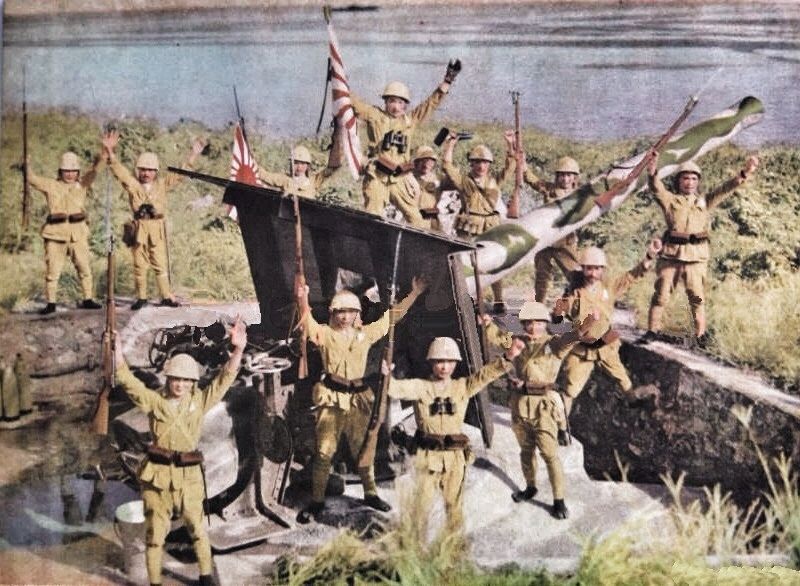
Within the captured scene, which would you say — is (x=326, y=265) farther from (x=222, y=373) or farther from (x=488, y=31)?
(x=488, y=31)

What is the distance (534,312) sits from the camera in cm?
549

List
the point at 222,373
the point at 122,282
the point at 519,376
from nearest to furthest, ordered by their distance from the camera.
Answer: the point at 222,373, the point at 519,376, the point at 122,282

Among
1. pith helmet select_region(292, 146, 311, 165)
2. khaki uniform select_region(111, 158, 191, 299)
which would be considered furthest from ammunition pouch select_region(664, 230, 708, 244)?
khaki uniform select_region(111, 158, 191, 299)

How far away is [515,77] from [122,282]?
→ 10.7ft

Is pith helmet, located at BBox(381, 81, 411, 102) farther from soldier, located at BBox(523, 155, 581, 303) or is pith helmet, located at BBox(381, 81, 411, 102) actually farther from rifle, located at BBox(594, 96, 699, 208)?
rifle, located at BBox(594, 96, 699, 208)

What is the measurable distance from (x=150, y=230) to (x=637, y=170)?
354 centimetres

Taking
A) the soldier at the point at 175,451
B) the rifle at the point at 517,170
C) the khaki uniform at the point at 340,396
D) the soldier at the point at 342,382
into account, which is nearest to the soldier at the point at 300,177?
the soldier at the point at 342,382

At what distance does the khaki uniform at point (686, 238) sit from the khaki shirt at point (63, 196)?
13.4 feet

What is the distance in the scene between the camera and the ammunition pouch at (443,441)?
17.6ft

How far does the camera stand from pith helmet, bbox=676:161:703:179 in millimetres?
5711

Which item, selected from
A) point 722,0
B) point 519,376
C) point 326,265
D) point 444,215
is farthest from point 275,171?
point 722,0

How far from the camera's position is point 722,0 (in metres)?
5.66

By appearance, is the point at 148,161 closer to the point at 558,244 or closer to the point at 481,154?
the point at 481,154

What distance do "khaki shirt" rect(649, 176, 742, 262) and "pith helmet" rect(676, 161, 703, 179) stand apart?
0.16 metres
